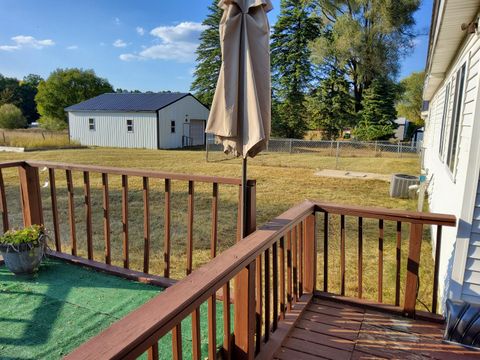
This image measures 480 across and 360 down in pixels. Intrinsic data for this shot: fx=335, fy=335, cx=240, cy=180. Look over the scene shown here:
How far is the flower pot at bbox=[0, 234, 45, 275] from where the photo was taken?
8.58 feet

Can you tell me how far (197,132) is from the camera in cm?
2489

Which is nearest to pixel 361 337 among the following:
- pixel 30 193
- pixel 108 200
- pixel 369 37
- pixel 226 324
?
pixel 226 324

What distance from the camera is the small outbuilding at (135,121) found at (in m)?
20.8

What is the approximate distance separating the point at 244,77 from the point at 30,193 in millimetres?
2412

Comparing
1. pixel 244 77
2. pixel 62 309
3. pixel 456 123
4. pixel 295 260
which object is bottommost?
pixel 62 309

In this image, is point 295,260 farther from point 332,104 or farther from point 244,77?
point 332,104

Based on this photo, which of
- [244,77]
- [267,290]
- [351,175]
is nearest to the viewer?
[244,77]

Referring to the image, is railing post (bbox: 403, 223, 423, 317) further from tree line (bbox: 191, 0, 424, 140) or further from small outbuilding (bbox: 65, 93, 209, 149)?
small outbuilding (bbox: 65, 93, 209, 149)

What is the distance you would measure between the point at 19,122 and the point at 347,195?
31.1 m

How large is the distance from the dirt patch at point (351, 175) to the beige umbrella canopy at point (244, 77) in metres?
9.22

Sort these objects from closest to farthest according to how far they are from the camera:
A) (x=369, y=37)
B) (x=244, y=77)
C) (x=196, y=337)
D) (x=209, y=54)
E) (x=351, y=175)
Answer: (x=196, y=337), (x=244, y=77), (x=351, y=175), (x=369, y=37), (x=209, y=54)

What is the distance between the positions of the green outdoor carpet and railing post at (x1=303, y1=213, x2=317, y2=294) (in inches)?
28.3

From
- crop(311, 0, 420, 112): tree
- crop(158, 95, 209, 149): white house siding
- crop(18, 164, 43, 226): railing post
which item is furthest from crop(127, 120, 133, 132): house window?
crop(18, 164, 43, 226): railing post

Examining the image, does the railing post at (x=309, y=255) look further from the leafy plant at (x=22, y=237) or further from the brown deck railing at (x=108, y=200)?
the leafy plant at (x=22, y=237)
